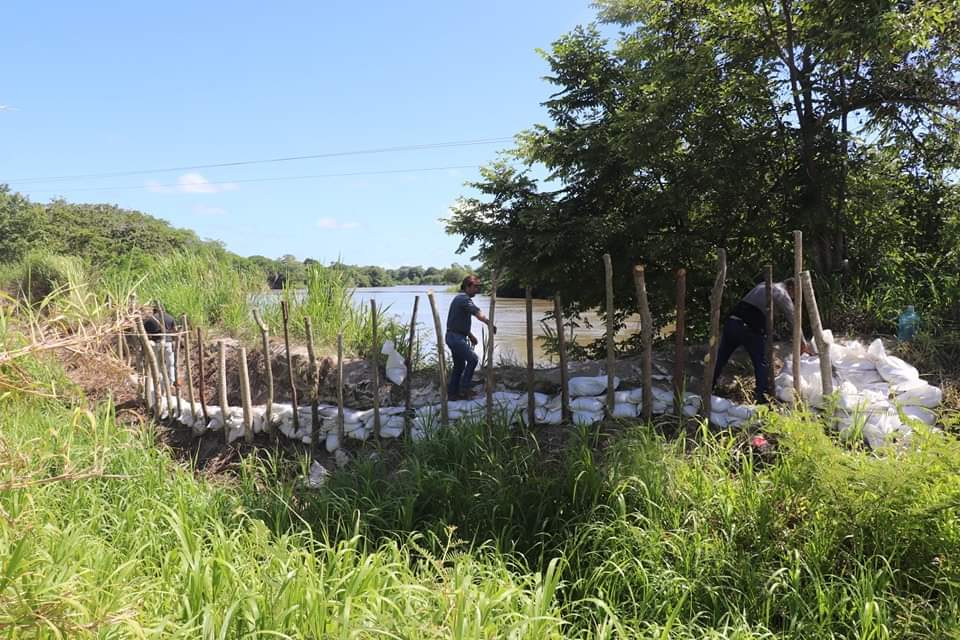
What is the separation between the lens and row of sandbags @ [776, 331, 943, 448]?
3.82 metres

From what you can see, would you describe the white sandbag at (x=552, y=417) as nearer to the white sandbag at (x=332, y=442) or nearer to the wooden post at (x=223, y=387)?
the white sandbag at (x=332, y=442)

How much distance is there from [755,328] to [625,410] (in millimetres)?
1271

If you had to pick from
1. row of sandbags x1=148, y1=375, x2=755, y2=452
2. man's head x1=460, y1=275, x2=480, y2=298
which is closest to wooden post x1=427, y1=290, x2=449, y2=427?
row of sandbags x1=148, y1=375, x2=755, y2=452

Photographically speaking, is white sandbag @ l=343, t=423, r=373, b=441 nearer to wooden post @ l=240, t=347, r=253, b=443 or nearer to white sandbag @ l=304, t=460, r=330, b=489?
white sandbag @ l=304, t=460, r=330, b=489

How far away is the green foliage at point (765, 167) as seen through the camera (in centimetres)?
593

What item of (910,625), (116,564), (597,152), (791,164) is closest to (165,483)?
(116,564)

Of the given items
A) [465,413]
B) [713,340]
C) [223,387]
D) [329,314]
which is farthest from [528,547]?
[329,314]

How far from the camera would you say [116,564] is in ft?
9.72

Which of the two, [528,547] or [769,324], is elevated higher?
[769,324]

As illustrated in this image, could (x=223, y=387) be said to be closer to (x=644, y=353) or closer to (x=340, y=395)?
(x=340, y=395)

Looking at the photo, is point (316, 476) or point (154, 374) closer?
point (316, 476)

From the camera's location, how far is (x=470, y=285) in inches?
225

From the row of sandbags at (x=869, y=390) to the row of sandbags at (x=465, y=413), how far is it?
0.51 m

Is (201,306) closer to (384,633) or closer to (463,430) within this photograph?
(463,430)
